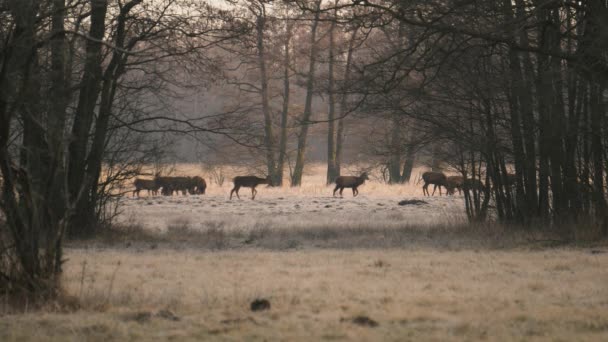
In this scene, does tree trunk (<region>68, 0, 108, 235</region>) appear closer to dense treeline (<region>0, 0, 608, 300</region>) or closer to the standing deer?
dense treeline (<region>0, 0, 608, 300</region>)

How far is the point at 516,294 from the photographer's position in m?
8.57

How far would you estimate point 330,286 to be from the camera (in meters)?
9.20

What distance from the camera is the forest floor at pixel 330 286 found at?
6.51 meters

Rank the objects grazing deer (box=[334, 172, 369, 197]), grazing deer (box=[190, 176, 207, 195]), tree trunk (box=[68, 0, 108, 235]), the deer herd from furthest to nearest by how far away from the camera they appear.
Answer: grazing deer (box=[190, 176, 207, 195]), the deer herd, grazing deer (box=[334, 172, 369, 197]), tree trunk (box=[68, 0, 108, 235])

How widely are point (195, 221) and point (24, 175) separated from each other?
1422 cm

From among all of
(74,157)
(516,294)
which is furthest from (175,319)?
(74,157)

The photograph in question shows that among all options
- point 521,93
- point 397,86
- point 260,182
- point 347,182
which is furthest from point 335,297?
point 260,182

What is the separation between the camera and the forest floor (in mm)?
6512

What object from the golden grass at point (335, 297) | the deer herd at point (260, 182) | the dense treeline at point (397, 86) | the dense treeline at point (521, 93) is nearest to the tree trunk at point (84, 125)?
the dense treeline at point (397, 86)

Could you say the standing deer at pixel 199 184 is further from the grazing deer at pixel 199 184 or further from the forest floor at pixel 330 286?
the forest floor at pixel 330 286

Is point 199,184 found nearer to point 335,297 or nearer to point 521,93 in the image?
point 521,93

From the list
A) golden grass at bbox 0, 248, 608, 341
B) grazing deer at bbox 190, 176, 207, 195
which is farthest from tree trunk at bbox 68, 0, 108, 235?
grazing deer at bbox 190, 176, 207, 195

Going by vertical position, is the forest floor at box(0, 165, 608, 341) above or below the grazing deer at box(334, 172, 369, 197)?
below

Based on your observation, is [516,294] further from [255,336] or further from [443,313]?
[255,336]
